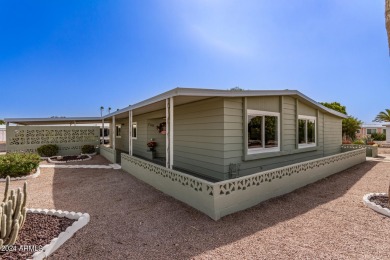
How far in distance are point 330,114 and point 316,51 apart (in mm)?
3555

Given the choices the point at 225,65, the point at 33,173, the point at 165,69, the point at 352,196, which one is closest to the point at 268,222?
the point at 352,196

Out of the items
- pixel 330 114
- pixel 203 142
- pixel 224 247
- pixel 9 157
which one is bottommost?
pixel 224 247

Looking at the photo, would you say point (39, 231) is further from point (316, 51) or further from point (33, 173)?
point (316, 51)

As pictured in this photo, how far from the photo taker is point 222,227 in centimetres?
366

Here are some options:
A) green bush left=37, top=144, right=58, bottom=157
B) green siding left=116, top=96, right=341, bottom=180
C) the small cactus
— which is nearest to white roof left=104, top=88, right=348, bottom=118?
green siding left=116, top=96, right=341, bottom=180

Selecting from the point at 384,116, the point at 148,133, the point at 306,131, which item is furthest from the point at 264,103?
the point at 384,116

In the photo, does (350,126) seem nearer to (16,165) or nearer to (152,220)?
(152,220)

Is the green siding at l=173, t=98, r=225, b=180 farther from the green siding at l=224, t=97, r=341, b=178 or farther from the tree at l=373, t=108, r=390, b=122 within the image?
the tree at l=373, t=108, r=390, b=122

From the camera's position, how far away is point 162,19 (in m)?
10.0

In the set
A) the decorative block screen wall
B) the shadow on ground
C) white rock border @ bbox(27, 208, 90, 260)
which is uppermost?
the decorative block screen wall

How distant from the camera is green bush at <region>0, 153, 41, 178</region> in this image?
24.2 feet

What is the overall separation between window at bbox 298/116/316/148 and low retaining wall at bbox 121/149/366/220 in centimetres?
149

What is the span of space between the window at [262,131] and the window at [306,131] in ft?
6.34

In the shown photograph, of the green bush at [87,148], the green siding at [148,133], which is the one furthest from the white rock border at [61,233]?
the green bush at [87,148]
